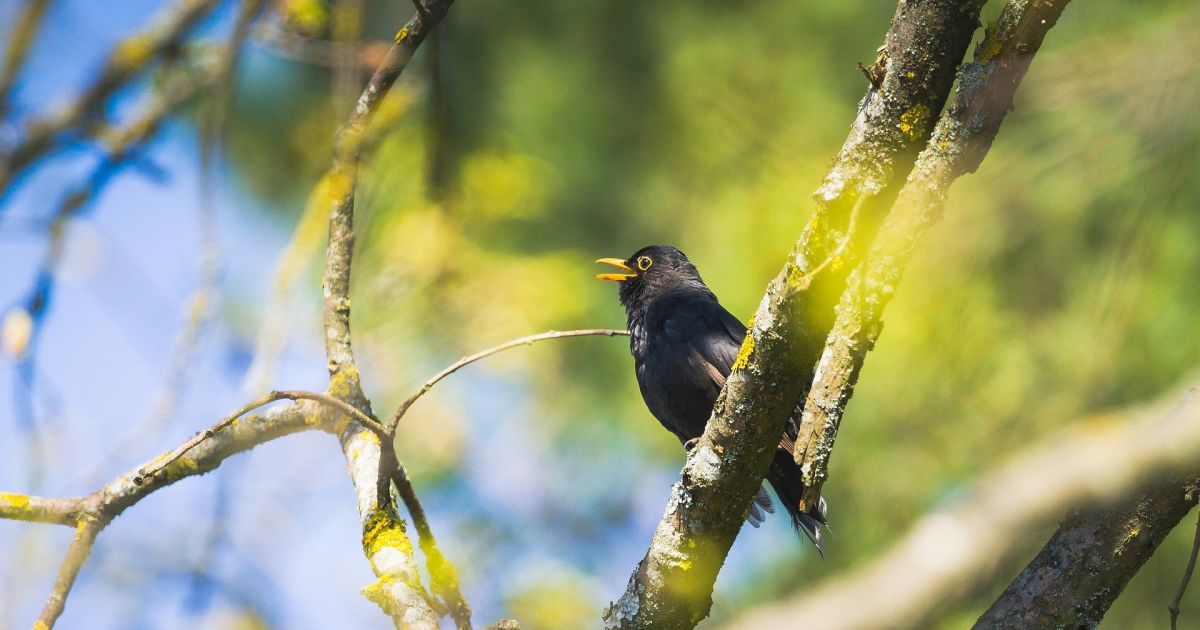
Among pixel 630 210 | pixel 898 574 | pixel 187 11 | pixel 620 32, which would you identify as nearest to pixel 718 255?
pixel 630 210

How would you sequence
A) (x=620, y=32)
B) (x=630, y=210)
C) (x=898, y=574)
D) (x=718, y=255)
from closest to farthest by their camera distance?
(x=898, y=574) → (x=718, y=255) → (x=630, y=210) → (x=620, y=32)

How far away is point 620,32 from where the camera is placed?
7766 mm

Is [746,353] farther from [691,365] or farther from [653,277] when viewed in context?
[653,277]

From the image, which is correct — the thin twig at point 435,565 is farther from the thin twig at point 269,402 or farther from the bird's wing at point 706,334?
the bird's wing at point 706,334

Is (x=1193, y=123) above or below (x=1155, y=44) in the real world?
below

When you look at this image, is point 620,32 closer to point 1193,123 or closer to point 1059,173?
point 1059,173

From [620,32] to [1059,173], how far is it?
471 centimetres

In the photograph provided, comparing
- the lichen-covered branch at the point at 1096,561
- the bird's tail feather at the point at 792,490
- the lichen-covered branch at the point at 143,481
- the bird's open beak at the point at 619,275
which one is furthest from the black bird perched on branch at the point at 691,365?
the lichen-covered branch at the point at 143,481

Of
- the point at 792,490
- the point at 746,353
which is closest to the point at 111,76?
the point at 746,353

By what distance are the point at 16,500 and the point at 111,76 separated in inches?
59.1

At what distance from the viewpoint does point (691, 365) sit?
14.6 ft

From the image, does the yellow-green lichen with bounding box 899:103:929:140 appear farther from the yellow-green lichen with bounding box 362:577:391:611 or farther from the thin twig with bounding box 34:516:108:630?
the thin twig with bounding box 34:516:108:630

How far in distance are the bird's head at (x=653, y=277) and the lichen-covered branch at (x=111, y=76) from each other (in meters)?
2.26

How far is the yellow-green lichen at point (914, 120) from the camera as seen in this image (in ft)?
7.03
